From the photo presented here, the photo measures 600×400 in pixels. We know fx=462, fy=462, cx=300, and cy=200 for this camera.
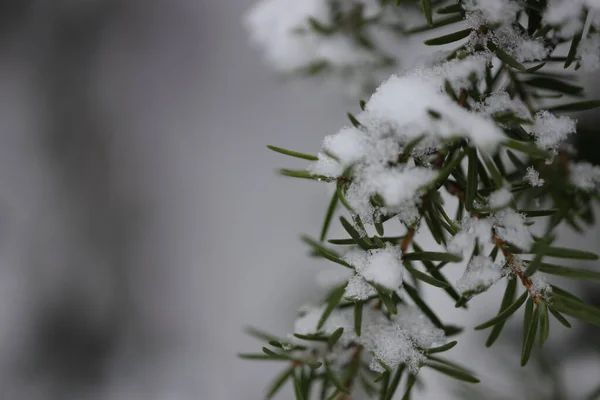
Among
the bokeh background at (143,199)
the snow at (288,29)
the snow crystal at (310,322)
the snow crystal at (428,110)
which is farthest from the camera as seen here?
the bokeh background at (143,199)

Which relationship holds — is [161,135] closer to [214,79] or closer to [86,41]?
[214,79]

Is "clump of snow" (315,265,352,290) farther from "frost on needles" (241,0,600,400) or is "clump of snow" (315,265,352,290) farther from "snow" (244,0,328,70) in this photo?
"snow" (244,0,328,70)

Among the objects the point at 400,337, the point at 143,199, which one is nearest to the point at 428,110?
the point at 400,337

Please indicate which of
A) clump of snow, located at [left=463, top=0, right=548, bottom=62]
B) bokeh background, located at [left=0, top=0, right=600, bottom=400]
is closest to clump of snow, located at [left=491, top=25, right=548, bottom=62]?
clump of snow, located at [left=463, top=0, right=548, bottom=62]

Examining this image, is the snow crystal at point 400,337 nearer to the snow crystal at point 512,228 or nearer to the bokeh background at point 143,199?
the snow crystal at point 512,228

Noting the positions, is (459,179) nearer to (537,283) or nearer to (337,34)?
(537,283)

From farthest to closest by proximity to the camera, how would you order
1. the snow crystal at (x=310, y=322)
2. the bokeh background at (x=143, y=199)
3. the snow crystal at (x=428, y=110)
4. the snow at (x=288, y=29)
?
the bokeh background at (x=143, y=199) < the snow at (x=288, y=29) < the snow crystal at (x=310, y=322) < the snow crystal at (x=428, y=110)

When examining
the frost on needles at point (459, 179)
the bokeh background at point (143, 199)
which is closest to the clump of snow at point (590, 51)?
the frost on needles at point (459, 179)
